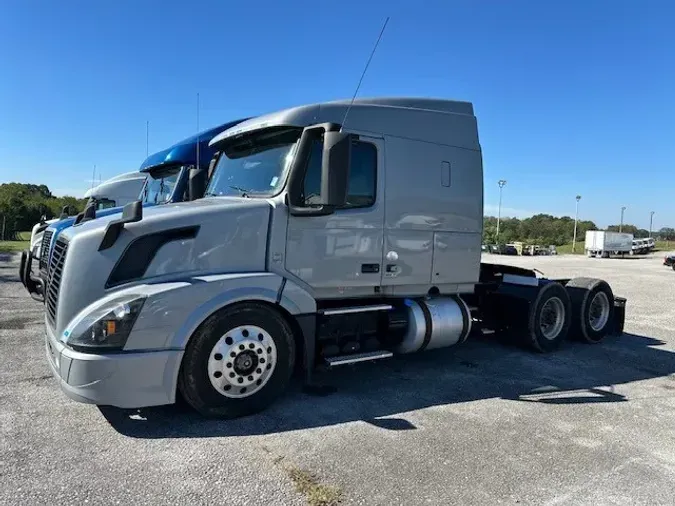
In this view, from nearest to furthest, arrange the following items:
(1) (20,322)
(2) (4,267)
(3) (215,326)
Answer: (3) (215,326) < (1) (20,322) < (2) (4,267)

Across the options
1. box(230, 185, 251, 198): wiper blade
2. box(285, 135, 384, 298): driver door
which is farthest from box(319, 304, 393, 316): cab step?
box(230, 185, 251, 198): wiper blade

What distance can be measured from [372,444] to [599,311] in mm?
6302

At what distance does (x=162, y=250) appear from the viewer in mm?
4316

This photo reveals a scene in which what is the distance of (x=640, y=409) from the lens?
5113mm

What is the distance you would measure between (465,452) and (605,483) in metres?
0.96

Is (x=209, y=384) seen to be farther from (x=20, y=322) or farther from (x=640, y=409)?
(x=20, y=322)

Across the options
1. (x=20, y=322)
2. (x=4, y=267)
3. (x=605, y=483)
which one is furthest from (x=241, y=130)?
(x=4, y=267)

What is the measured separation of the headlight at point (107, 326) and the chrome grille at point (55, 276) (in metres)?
0.54

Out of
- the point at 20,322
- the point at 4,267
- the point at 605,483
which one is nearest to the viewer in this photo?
the point at 605,483

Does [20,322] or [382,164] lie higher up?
[382,164]

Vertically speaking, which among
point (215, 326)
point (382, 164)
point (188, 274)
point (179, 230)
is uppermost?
point (382, 164)

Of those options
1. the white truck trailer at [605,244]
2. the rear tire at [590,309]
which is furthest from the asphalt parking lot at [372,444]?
the white truck trailer at [605,244]

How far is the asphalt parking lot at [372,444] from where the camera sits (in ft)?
10.7

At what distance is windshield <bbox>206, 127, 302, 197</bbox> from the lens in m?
5.04
